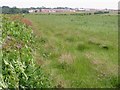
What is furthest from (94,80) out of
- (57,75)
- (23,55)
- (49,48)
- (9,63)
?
(49,48)

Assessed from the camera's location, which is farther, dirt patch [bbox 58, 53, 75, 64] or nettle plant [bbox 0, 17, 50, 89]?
dirt patch [bbox 58, 53, 75, 64]

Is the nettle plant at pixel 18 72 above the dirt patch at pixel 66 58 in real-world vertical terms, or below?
above

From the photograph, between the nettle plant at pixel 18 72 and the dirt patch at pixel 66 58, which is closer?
the nettle plant at pixel 18 72

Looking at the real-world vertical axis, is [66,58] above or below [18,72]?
below

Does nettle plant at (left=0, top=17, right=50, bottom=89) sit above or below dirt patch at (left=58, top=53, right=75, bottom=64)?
above

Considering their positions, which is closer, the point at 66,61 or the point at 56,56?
the point at 66,61

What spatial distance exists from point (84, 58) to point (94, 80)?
316 centimetres

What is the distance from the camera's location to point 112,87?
11.8 metres

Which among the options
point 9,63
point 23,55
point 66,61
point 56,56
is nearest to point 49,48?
point 56,56

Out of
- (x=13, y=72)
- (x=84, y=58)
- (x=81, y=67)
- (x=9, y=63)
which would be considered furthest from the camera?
(x=84, y=58)

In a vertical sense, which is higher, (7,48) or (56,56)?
(7,48)

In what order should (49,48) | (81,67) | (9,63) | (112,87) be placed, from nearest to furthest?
(9,63)
(112,87)
(81,67)
(49,48)

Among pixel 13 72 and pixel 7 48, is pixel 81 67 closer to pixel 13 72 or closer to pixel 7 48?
pixel 7 48

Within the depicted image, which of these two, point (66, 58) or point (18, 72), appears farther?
point (66, 58)
